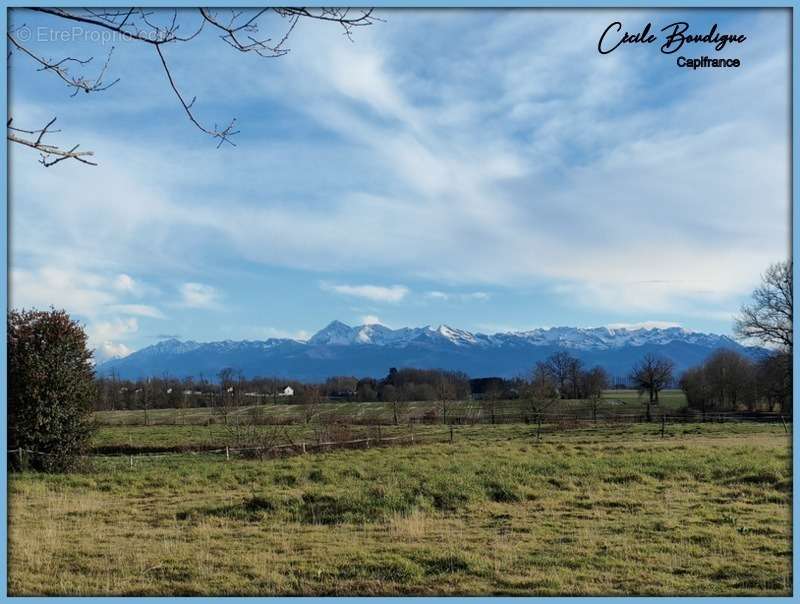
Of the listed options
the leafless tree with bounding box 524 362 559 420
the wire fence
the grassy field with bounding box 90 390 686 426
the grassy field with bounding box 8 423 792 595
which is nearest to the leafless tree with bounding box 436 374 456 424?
the grassy field with bounding box 90 390 686 426

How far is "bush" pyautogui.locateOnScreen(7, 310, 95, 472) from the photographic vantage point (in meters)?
17.9

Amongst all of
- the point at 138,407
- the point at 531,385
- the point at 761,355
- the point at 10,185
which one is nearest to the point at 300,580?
the point at 10,185

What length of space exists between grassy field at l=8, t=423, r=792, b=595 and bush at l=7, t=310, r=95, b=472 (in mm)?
1391

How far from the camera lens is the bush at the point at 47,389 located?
17859mm

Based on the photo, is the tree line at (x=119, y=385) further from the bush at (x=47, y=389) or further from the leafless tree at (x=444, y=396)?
the leafless tree at (x=444, y=396)

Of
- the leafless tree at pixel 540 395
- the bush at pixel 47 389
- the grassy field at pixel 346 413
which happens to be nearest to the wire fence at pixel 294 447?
the bush at pixel 47 389

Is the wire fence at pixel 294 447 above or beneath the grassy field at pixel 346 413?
above

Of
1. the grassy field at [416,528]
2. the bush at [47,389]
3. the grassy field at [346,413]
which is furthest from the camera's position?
the grassy field at [346,413]

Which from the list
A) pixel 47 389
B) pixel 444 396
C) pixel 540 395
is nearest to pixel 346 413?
pixel 444 396

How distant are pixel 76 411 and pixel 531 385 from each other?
43757 millimetres

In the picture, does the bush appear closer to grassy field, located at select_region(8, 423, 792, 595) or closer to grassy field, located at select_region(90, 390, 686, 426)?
grassy field, located at select_region(8, 423, 792, 595)

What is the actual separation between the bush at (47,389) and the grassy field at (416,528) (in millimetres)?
1391

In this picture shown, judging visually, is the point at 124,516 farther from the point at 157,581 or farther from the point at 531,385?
the point at 531,385

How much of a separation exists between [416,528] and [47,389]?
13740mm
